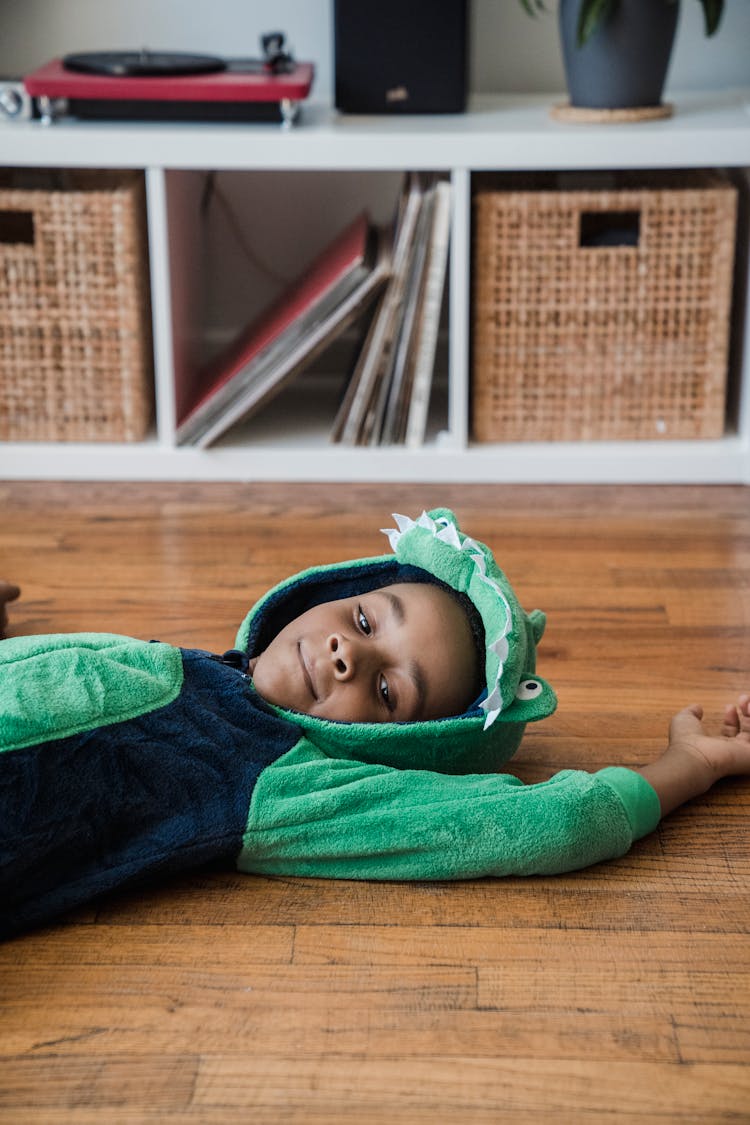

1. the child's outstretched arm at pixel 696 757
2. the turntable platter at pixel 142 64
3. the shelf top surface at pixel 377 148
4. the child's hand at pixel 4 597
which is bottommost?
the child's outstretched arm at pixel 696 757

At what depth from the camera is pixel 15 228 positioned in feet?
7.30

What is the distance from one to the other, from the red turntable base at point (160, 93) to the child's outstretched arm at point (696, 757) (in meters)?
1.10

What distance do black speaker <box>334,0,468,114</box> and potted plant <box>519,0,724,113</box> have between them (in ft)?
0.41

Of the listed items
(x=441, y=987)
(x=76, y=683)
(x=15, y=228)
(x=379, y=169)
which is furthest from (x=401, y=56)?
(x=441, y=987)

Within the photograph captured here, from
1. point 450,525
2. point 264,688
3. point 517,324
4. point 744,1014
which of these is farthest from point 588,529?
point 744,1014

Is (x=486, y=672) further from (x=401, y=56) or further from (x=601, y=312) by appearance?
(x=401, y=56)

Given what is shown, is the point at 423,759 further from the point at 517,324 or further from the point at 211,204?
the point at 211,204

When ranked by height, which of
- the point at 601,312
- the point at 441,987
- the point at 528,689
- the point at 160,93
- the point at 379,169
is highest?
the point at 160,93

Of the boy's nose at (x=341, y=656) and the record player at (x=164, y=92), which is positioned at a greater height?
the record player at (x=164, y=92)

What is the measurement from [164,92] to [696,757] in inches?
48.5

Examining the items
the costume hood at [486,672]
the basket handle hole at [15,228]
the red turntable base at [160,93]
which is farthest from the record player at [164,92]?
the costume hood at [486,672]

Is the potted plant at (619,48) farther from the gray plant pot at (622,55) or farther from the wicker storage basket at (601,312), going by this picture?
the wicker storage basket at (601,312)

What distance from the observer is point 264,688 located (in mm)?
1137

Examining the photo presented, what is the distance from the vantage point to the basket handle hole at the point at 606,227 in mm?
1959
